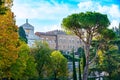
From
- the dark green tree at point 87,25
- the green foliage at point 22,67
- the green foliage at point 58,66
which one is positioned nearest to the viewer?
the green foliage at point 22,67

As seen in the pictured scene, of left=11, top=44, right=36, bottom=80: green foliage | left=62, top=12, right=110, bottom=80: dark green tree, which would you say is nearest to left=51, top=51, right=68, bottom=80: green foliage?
left=62, top=12, right=110, bottom=80: dark green tree

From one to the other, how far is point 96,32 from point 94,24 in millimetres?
1150

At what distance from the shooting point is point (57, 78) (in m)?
47.8

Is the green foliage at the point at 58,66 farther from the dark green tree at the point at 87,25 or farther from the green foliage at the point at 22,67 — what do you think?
the green foliage at the point at 22,67

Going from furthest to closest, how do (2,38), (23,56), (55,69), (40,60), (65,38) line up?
(65,38)
(55,69)
(40,60)
(23,56)
(2,38)

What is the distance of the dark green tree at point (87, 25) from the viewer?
44469 mm

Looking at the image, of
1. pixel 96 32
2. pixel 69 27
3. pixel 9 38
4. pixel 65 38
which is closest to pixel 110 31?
pixel 96 32

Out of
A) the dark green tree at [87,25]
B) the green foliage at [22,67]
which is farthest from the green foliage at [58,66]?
the green foliage at [22,67]

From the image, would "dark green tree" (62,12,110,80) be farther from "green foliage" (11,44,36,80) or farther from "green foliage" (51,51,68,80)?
"green foliage" (11,44,36,80)

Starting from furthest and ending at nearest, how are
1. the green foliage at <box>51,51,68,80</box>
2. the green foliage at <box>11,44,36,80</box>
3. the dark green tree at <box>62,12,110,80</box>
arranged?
the green foliage at <box>51,51,68,80</box> < the dark green tree at <box>62,12,110,80</box> < the green foliage at <box>11,44,36,80</box>

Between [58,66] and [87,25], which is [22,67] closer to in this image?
[87,25]

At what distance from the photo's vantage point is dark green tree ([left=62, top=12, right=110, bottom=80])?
44469 mm

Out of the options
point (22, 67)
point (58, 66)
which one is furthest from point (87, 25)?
point (22, 67)

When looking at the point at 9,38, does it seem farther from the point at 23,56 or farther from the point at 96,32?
the point at 96,32
